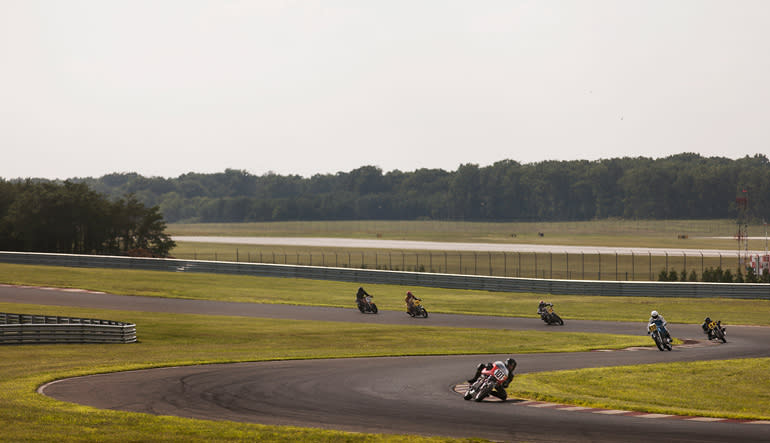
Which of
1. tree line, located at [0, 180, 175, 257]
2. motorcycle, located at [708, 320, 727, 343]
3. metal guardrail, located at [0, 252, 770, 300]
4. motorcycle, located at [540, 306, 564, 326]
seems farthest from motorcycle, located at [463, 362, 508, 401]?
tree line, located at [0, 180, 175, 257]

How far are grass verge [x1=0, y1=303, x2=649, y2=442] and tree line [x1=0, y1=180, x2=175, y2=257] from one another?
41473mm

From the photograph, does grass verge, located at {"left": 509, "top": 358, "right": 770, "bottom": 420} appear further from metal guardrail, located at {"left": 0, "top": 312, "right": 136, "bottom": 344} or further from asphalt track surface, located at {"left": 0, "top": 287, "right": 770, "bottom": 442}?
metal guardrail, located at {"left": 0, "top": 312, "right": 136, "bottom": 344}

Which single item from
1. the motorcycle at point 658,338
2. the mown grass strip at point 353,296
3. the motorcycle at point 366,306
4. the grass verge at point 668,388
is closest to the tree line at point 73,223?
the mown grass strip at point 353,296

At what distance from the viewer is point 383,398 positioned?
20047 mm

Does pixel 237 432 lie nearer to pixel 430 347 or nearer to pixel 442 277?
pixel 430 347

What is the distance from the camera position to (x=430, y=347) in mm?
32656

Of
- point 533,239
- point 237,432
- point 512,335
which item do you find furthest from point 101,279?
point 533,239

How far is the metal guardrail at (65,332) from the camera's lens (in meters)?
30.5

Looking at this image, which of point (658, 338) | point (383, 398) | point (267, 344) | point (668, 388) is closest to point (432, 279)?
point (267, 344)

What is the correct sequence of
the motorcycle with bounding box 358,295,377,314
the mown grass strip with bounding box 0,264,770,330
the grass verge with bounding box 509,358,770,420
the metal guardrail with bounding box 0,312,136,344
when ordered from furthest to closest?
1. the mown grass strip with bounding box 0,264,770,330
2. the motorcycle with bounding box 358,295,377,314
3. the metal guardrail with bounding box 0,312,136,344
4. the grass verge with bounding box 509,358,770,420

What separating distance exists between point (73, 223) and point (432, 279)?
43404mm

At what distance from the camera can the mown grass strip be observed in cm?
4706

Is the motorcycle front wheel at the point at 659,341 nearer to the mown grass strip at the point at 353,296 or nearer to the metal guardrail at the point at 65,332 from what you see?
the mown grass strip at the point at 353,296

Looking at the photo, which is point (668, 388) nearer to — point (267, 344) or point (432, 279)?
point (267, 344)
